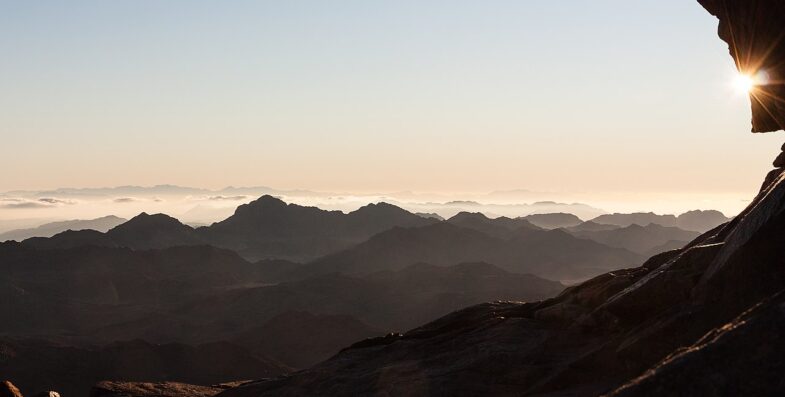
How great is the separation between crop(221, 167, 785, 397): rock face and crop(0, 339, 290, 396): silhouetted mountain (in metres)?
51.4

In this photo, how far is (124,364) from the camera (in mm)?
76062

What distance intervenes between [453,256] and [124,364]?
126961 millimetres

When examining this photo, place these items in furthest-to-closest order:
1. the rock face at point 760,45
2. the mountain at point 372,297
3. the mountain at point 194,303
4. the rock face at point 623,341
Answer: the mountain at point 372,297, the mountain at point 194,303, the rock face at point 760,45, the rock face at point 623,341

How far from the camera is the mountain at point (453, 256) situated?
178 metres

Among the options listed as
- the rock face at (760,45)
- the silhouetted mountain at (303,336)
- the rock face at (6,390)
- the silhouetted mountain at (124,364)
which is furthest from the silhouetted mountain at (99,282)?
the rock face at (760,45)

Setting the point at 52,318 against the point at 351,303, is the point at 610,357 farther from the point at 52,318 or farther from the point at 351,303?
the point at 52,318

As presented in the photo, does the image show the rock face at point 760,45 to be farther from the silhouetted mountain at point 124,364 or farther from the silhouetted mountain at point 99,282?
the silhouetted mountain at point 99,282

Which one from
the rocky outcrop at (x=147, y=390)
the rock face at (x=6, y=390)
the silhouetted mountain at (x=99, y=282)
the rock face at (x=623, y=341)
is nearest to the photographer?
the rock face at (x=623, y=341)

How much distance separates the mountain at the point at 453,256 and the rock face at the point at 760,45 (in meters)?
155

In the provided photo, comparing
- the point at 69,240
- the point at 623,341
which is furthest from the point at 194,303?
the point at 623,341

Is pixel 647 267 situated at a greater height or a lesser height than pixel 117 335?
greater

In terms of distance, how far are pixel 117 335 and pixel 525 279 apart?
7575 centimetres

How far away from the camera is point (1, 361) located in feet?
248

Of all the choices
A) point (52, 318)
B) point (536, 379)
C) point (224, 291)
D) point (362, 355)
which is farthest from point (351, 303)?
point (536, 379)
